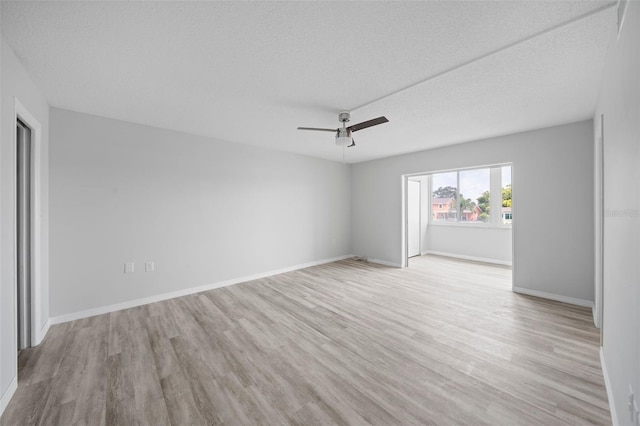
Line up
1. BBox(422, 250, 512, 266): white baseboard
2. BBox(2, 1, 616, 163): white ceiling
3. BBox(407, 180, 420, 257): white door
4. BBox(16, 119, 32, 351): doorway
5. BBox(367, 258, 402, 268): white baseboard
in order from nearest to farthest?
BBox(2, 1, 616, 163): white ceiling
BBox(16, 119, 32, 351): doorway
BBox(367, 258, 402, 268): white baseboard
BBox(422, 250, 512, 266): white baseboard
BBox(407, 180, 420, 257): white door

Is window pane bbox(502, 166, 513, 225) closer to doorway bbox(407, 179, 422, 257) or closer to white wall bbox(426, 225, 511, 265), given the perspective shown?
white wall bbox(426, 225, 511, 265)

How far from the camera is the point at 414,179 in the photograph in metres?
6.68

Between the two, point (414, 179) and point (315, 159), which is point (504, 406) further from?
point (414, 179)

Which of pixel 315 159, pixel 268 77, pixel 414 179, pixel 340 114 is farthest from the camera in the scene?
pixel 414 179

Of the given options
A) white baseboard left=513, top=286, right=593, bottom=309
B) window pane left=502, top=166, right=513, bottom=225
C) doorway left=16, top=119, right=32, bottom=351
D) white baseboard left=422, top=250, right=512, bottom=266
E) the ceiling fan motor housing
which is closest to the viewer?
doorway left=16, top=119, right=32, bottom=351

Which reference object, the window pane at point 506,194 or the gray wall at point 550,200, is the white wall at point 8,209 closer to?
the gray wall at point 550,200

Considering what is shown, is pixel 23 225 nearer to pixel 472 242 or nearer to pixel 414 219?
pixel 414 219

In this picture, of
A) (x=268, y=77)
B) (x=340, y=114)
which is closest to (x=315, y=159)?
(x=340, y=114)

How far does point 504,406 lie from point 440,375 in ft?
1.37

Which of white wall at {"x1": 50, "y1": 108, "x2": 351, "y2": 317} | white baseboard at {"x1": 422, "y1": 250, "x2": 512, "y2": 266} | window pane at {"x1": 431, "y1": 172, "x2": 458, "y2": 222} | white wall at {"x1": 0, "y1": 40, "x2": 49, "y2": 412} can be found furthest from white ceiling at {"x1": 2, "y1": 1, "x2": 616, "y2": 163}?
window pane at {"x1": 431, "y1": 172, "x2": 458, "y2": 222}

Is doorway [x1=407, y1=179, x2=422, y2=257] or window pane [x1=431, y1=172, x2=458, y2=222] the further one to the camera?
window pane [x1=431, y1=172, x2=458, y2=222]

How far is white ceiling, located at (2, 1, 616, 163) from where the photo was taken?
1499mm

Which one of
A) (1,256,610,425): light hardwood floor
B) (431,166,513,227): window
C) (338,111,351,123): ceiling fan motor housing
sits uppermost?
(338,111,351,123): ceiling fan motor housing

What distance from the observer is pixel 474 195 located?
21.5 feet
